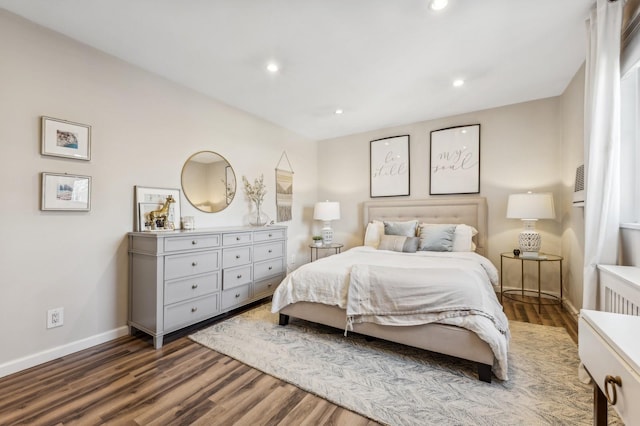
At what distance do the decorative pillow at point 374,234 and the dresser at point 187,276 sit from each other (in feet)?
5.60

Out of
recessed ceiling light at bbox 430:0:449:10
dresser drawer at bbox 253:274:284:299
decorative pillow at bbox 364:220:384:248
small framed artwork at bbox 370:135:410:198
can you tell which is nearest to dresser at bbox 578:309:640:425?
recessed ceiling light at bbox 430:0:449:10

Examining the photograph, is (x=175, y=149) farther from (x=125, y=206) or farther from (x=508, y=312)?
(x=508, y=312)

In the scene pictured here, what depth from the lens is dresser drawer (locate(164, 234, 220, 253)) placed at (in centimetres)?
228

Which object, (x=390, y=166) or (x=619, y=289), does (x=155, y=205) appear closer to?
(x=390, y=166)

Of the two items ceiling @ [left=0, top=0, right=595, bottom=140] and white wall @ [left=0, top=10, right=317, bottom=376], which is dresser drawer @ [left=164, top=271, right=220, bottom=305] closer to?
white wall @ [left=0, top=10, right=317, bottom=376]

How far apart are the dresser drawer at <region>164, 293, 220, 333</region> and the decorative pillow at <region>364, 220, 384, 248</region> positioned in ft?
7.39

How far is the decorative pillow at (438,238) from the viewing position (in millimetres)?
3340

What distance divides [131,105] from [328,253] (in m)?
3.38

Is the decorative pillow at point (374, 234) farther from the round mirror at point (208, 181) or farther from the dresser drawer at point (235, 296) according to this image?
the round mirror at point (208, 181)

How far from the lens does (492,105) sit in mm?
3551

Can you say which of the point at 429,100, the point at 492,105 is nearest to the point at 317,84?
the point at 429,100

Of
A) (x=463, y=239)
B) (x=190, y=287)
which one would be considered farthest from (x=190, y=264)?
(x=463, y=239)

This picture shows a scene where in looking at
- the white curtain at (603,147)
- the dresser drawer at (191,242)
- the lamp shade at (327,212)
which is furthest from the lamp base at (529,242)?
the dresser drawer at (191,242)

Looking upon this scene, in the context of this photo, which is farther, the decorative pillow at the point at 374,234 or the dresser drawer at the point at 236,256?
the decorative pillow at the point at 374,234
